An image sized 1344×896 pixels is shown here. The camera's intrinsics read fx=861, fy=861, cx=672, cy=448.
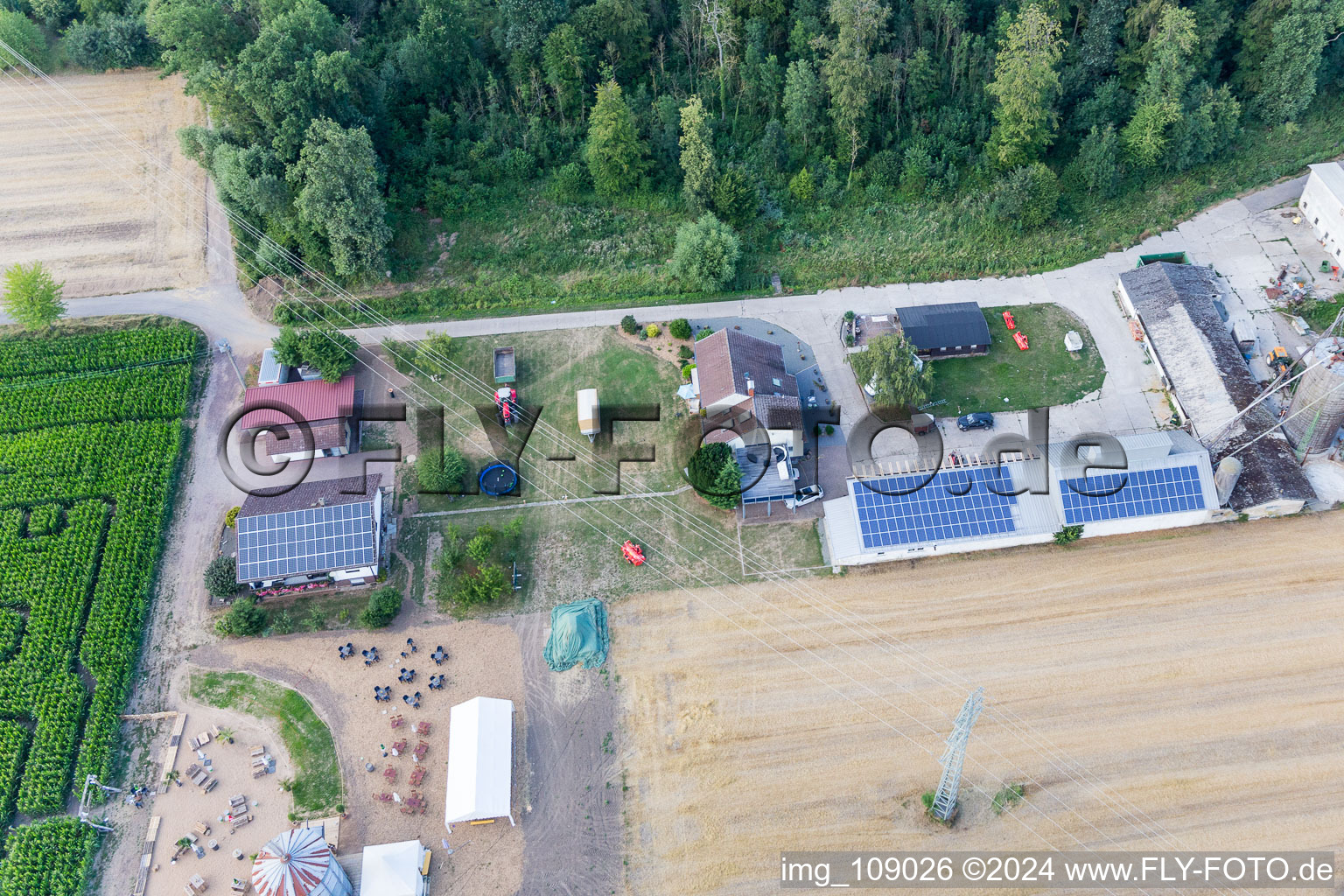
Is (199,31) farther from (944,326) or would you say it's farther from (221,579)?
(944,326)

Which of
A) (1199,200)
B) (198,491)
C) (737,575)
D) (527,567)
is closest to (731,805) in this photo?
(737,575)

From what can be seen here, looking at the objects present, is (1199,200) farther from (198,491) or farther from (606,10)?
(198,491)

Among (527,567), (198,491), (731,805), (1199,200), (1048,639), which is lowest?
(731,805)

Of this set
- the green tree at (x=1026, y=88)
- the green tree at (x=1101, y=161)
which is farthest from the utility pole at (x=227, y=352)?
the green tree at (x=1101, y=161)

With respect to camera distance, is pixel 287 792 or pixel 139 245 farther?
pixel 139 245

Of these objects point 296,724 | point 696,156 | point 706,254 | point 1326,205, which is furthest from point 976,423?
point 296,724

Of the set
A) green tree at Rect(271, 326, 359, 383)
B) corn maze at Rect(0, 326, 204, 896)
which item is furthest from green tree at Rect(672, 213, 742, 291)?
corn maze at Rect(0, 326, 204, 896)

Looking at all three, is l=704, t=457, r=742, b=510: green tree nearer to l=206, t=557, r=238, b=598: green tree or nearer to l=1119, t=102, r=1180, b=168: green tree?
l=206, t=557, r=238, b=598: green tree
